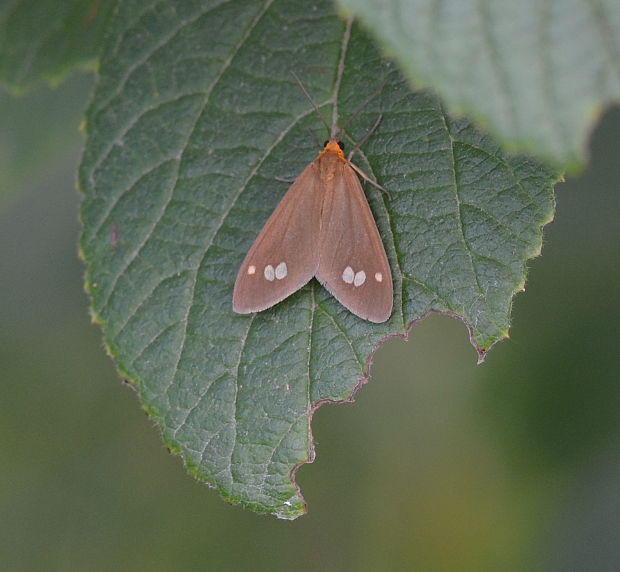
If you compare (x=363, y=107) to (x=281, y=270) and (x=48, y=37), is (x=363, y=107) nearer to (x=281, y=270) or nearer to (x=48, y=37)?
(x=281, y=270)

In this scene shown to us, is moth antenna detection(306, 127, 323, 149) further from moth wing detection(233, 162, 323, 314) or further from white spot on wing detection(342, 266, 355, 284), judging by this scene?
white spot on wing detection(342, 266, 355, 284)

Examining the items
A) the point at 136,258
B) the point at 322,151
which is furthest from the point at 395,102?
the point at 136,258

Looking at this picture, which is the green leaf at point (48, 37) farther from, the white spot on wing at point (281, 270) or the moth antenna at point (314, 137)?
the white spot on wing at point (281, 270)

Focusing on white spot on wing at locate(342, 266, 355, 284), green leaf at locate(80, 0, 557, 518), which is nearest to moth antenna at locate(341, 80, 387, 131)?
green leaf at locate(80, 0, 557, 518)

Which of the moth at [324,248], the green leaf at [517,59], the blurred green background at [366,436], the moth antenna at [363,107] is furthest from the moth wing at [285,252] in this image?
the blurred green background at [366,436]

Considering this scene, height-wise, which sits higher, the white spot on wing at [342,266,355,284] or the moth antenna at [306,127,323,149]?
the moth antenna at [306,127,323,149]

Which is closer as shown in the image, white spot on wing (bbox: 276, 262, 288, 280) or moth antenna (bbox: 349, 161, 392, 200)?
moth antenna (bbox: 349, 161, 392, 200)

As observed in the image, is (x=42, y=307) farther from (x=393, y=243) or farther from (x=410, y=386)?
→ (x=393, y=243)

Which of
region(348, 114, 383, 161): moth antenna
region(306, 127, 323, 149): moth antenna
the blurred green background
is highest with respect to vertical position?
region(306, 127, 323, 149): moth antenna
